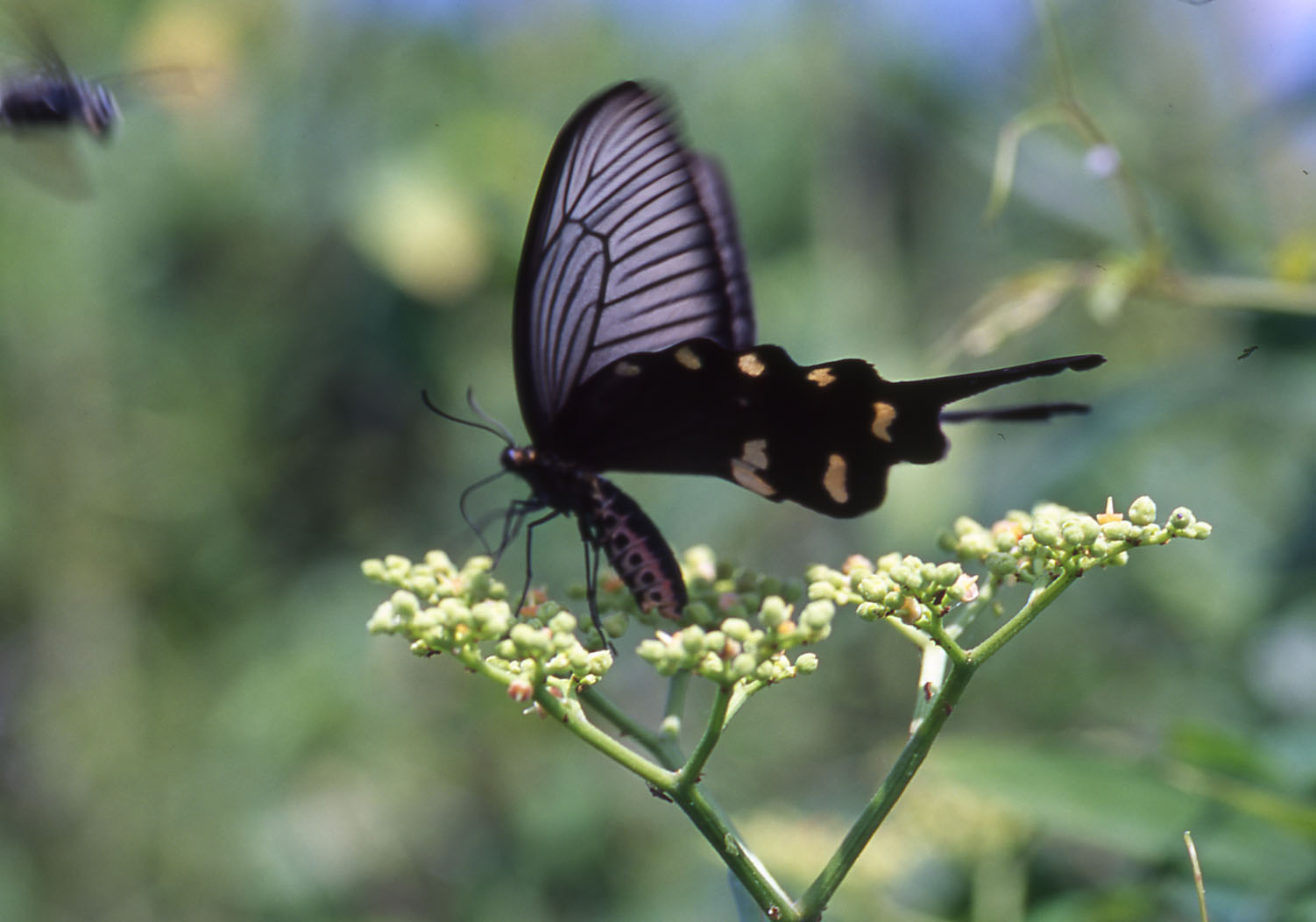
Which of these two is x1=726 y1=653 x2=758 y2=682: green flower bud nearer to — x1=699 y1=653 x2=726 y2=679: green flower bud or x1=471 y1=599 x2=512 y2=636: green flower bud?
x1=699 y1=653 x2=726 y2=679: green flower bud

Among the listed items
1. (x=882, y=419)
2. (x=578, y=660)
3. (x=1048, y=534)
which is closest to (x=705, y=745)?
(x=578, y=660)

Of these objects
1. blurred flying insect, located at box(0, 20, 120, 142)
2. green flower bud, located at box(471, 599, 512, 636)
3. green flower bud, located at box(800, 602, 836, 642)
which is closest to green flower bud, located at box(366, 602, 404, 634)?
green flower bud, located at box(471, 599, 512, 636)

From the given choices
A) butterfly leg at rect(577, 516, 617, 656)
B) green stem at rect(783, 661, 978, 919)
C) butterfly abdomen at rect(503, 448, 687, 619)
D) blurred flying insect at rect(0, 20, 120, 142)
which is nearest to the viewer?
green stem at rect(783, 661, 978, 919)

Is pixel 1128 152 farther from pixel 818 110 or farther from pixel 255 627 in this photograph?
pixel 255 627

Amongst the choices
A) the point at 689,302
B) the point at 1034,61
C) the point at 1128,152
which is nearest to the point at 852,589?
the point at 689,302

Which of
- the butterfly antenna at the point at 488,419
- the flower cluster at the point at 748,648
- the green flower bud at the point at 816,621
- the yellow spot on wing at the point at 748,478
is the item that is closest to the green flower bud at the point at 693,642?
the flower cluster at the point at 748,648

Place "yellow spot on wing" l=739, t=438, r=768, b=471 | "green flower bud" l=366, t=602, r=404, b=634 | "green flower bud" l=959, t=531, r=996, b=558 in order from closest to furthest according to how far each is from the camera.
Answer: "green flower bud" l=366, t=602, r=404, b=634 → "green flower bud" l=959, t=531, r=996, b=558 → "yellow spot on wing" l=739, t=438, r=768, b=471

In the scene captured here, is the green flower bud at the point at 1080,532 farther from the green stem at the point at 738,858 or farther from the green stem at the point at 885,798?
the green stem at the point at 738,858

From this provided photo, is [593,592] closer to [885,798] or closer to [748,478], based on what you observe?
[748,478]
